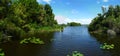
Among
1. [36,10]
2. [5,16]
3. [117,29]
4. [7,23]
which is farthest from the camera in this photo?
[36,10]

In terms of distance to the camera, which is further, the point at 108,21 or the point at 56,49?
the point at 108,21

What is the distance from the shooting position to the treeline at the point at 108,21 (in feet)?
342

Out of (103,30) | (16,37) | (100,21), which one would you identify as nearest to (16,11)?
(16,37)

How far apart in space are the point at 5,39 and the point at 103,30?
60902 millimetres

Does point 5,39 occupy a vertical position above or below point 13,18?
below

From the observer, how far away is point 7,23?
219 feet

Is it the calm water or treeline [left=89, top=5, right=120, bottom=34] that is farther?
treeline [left=89, top=5, right=120, bottom=34]

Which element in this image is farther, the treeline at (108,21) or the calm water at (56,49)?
the treeline at (108,21)

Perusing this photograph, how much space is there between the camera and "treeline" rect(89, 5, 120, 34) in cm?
10412

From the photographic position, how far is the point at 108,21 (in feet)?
366

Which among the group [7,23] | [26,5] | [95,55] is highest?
[26,5]

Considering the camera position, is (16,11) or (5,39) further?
(16,11)

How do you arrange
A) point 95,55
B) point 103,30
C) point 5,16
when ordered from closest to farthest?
point 95,55 < point 5,16 < point 103,30

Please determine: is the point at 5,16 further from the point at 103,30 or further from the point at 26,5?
the point at 103,30
